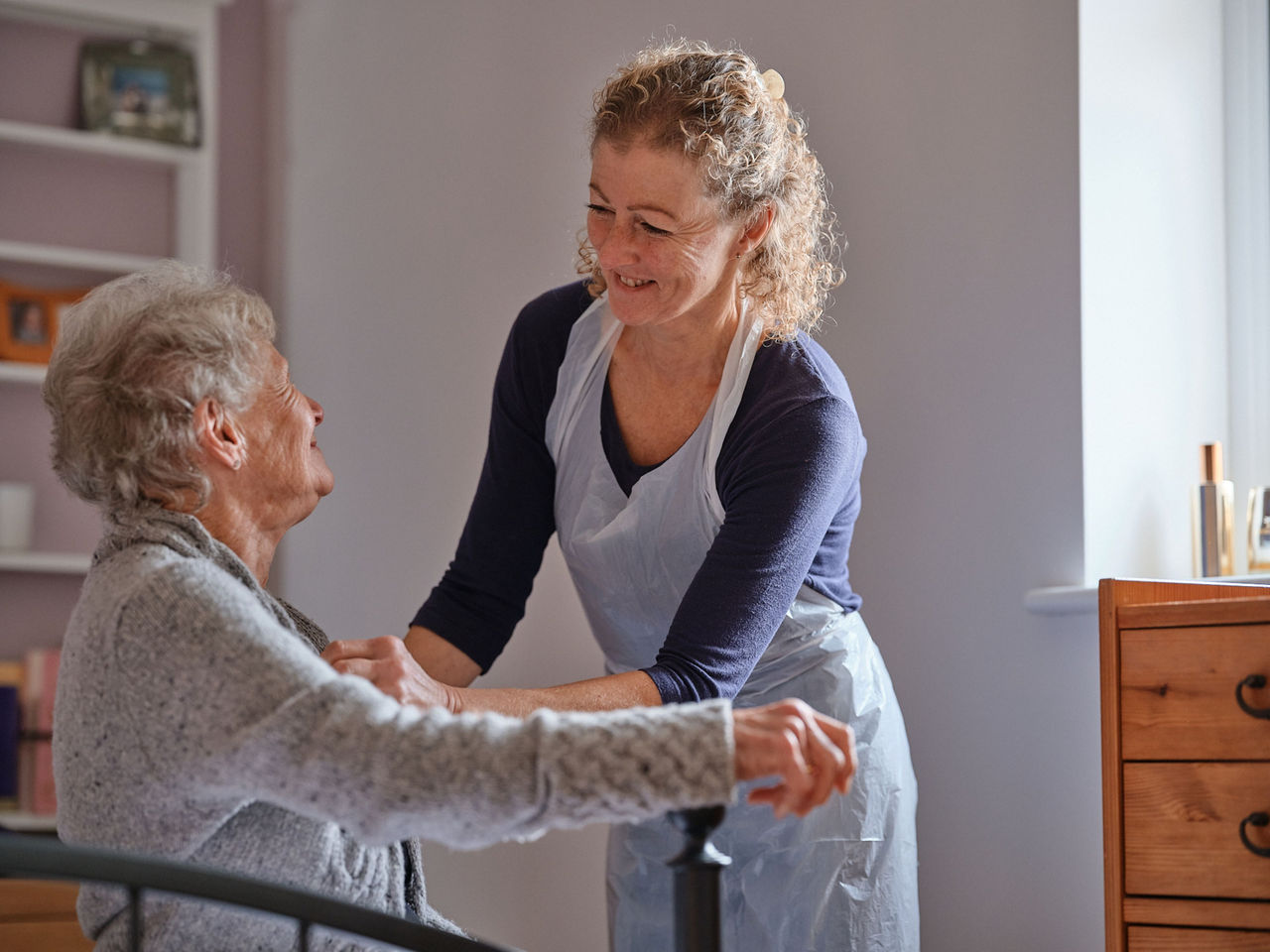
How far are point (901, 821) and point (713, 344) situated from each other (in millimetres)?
616

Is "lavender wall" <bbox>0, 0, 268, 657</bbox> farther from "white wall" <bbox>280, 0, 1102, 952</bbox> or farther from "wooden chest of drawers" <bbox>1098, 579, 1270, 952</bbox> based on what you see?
"wooden chest of drawers" <bbox>1098, 579, 1270, 952</bbox>

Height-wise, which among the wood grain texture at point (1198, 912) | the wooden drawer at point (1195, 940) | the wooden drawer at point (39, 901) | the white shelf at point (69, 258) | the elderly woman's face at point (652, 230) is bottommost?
the wooden drawer at point (39, 901)

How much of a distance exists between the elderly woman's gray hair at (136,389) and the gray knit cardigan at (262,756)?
0.05 m

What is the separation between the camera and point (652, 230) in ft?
4.91

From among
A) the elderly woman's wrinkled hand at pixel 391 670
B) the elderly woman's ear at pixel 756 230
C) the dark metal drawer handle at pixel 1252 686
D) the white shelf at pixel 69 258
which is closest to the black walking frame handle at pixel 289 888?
the elderly woman's wrinkled hand at pixel 391 670

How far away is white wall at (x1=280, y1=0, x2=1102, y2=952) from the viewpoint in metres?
1.77

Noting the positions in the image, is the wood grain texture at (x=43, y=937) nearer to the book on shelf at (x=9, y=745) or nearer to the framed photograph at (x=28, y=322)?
the book on shelf at (x=9, y=745)

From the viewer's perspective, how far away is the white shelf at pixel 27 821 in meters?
2.97

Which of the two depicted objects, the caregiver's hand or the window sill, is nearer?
the caregiver's hand

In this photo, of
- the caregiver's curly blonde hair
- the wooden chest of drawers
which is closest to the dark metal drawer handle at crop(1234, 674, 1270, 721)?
the wooden chest of drawers

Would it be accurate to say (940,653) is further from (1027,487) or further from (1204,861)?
(1204,861)

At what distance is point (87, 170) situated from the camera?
336 cm

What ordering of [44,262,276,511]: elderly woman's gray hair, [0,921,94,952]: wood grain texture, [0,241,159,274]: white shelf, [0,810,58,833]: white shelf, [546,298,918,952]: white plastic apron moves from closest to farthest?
[44,262,276,511]: elderly woman's gray hair
[546,298,918,952]: white plastic apron
[0,921,94,952]: wood grain texture
[0,810,58,833]: white shelf
[0,241,159,274]: white shelf

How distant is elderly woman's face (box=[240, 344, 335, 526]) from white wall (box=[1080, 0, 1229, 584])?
0.99 metres
